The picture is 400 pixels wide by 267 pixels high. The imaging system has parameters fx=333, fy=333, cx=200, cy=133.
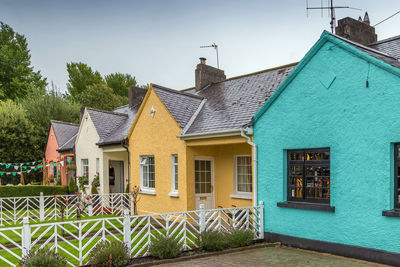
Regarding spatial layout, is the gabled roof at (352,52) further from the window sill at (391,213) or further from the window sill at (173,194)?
the window sill at (173,194)

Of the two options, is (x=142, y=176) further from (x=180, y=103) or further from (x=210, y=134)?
(x=210, y=134)

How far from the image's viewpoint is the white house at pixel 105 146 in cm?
1750

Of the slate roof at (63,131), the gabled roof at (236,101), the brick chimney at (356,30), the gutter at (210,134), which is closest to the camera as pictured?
the gutter at (210,134)

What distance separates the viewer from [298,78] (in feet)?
30.0

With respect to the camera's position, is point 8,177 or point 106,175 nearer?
point 106,175

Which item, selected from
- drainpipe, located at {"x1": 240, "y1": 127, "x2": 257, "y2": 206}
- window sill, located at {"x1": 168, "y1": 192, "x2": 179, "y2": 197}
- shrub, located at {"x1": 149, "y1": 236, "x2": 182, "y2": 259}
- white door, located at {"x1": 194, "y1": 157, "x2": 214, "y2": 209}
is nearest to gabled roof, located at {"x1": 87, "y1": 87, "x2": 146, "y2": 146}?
window sill, located at {"x1": 168, "y1": 192, "x2": 179, "y2": 197}

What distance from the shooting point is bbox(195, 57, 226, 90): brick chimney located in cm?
1736

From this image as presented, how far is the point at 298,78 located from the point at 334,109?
1421 millimetres

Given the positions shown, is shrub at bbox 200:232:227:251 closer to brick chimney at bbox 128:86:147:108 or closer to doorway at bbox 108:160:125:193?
doorway at bbox 108:160:125:193

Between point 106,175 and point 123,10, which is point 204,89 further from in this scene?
point 106,175

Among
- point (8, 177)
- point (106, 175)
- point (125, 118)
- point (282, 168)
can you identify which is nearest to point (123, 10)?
point (125, 118)

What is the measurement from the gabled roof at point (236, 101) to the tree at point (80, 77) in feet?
134

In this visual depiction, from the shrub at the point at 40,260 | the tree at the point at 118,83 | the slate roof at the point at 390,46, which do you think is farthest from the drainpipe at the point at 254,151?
the tree at the point at 118,83

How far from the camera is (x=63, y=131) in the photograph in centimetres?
2434
